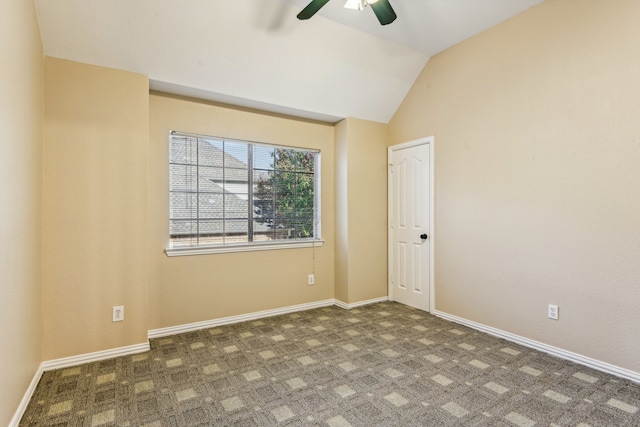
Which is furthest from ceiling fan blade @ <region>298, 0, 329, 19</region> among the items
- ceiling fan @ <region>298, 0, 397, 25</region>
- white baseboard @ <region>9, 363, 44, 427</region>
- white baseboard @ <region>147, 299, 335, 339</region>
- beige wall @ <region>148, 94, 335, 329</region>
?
white baseboard @ <region>9, 363, 44, 427</region>

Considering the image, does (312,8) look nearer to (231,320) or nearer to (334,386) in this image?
(334,386)

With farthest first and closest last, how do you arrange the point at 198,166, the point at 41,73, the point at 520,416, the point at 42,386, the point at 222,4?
the point at 198,166 → the point at 222,4 → the point at 41,73 → the point at 42,386 → the point at 520,416

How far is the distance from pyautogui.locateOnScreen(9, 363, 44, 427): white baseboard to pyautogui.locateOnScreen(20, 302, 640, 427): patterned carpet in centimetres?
3

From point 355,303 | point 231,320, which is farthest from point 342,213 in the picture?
point 231,320

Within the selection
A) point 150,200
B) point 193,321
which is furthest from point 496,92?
point 193,321

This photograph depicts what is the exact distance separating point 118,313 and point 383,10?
10.4ft

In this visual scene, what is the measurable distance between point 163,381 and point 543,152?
11.7 feet

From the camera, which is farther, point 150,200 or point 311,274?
point 311,274

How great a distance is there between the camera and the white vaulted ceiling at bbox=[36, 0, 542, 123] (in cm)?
252

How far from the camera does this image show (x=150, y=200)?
3172 mm

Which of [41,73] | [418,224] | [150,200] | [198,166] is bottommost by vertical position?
[418,224]

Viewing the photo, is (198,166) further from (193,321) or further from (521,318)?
(521,318)

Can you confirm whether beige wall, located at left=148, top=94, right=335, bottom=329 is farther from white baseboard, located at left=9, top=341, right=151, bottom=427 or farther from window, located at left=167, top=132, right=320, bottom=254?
white baseboard, located at left=9, top=341, right=151, bottom=427

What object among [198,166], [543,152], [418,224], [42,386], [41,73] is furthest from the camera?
[418,224]
